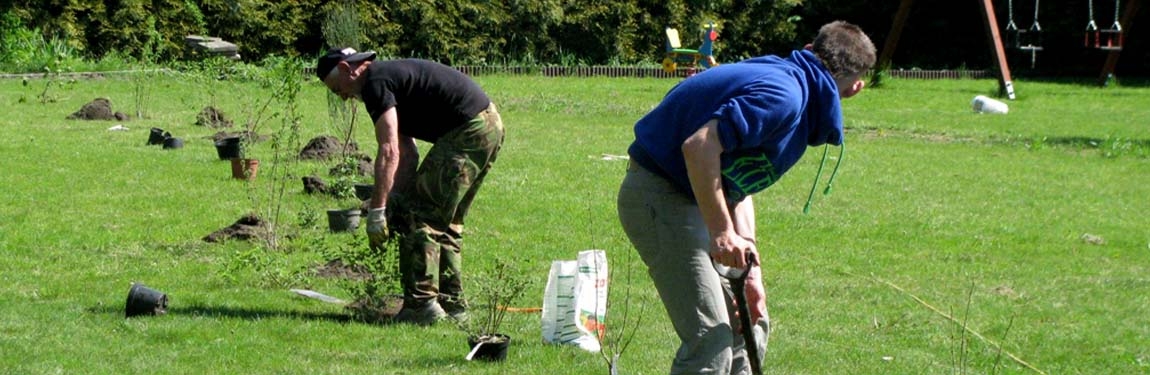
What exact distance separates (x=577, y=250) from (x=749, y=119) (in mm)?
5460

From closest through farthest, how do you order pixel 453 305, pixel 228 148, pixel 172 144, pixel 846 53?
pixel 846 53, pixel 453 305, pixel 228 148, pixel 172 144

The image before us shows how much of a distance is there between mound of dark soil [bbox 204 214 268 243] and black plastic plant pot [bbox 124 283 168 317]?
2.29 m

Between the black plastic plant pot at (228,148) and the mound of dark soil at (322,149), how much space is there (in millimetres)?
637

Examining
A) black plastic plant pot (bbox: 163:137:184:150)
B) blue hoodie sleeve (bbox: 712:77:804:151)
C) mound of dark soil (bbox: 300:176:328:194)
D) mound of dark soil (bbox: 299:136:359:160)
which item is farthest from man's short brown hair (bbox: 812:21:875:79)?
black plastic plant pot (bbox: 163:137:184:150)

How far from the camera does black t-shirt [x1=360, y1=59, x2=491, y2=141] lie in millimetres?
7180

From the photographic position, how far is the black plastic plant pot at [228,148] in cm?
1394

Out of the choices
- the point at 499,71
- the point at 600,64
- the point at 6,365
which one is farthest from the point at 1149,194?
the point at 600,64

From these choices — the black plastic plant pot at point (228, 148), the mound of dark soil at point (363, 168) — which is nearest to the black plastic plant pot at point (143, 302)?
the mound of dark soil at point (363, 168)

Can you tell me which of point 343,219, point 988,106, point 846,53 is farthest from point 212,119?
point 846,53

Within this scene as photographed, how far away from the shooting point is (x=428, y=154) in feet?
24.3

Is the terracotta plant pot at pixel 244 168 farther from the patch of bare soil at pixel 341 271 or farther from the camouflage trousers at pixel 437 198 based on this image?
the camouflage trousers at pixel 437 198

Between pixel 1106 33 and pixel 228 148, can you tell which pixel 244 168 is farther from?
pixel 1106 33

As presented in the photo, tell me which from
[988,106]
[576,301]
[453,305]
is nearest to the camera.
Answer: [576,301]

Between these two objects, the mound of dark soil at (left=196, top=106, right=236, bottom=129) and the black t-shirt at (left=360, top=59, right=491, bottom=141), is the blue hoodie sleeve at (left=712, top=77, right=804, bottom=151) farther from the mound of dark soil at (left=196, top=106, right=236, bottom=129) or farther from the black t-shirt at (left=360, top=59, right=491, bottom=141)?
the mound of dark soil at (left=196, top=106, right=236, bottom=129)
